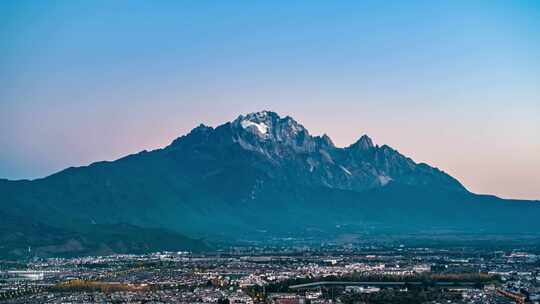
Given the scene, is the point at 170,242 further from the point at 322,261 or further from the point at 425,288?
the point at 425,288

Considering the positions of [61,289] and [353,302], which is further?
[61,289]

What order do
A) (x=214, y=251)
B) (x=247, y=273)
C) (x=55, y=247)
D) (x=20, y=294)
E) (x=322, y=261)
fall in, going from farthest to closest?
(x=214, y=251) < (x=55, y=247) < (x=322, y=261) < (x=247, y=273) < (x=20, y=294)

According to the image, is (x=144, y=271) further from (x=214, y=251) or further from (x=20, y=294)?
(x=214, y=251)

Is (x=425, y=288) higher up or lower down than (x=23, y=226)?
lower down

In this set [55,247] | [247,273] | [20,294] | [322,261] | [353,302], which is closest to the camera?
[353,302]

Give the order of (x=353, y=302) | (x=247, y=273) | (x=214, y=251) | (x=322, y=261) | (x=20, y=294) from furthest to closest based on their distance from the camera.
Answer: (x=214, y=251), (x=322, y=261), (x=247, y=273), (x=20, y=294), (x=353, y=302)

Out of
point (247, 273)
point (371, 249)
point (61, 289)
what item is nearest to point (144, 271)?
point (247, 273)

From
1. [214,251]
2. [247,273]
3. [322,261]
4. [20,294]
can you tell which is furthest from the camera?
[214,251]

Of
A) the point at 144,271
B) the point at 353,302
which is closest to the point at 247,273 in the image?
the point at 144,271

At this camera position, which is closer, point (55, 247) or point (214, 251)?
point (55, 247)
